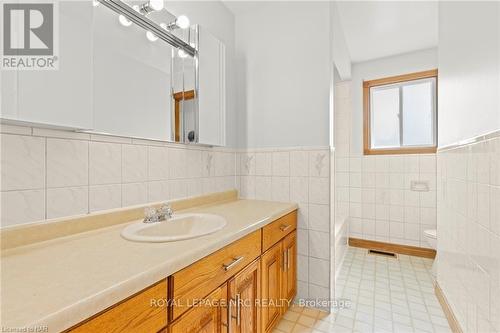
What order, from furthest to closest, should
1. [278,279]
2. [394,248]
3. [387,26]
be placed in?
[394,248], [387,26], [278,279]

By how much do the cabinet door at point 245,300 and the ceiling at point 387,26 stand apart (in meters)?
2.28

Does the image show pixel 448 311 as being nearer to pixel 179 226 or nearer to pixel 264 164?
pixel 264 164

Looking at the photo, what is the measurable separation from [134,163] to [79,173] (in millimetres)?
267

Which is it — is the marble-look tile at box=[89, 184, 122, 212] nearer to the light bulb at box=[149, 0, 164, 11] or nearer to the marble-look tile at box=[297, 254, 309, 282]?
the light bulb at box=[149, 0, 164, 11]

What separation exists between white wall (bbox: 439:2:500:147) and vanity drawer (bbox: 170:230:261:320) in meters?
1.21

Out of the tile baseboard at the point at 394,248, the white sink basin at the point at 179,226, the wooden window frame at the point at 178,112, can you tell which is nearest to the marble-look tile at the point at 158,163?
the wooden window frame at the point at 178,112

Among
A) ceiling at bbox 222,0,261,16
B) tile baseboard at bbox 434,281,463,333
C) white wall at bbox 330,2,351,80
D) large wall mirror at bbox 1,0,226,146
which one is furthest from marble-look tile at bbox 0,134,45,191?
tile baseboard at bbox 434,281,463,333

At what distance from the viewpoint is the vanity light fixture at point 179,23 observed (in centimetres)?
137

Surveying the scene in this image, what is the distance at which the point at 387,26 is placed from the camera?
232 centimetres

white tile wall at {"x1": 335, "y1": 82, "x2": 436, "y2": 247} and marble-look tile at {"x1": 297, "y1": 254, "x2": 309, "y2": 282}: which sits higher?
white tile wall at {"x1": 335, "y1": 82, "x2": 436, "y2": 247}

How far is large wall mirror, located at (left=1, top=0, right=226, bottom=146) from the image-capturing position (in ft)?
2.60

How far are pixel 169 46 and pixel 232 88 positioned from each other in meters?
0.71

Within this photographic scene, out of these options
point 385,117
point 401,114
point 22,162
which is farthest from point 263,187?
point 401,114

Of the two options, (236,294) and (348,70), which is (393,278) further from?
(348,70)
